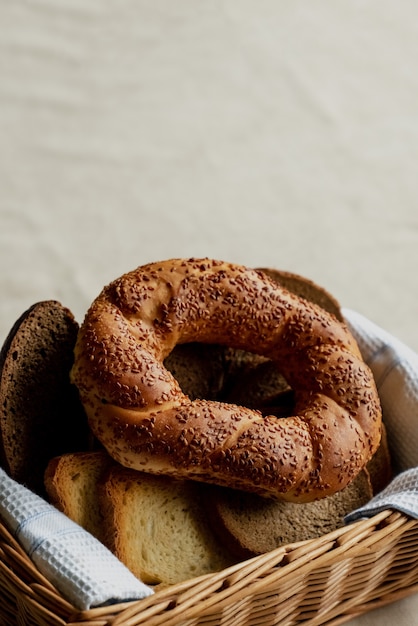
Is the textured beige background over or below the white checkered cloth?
over

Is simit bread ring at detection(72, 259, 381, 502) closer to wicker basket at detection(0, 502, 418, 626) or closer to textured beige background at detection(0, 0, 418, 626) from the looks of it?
wicker basket at detection(0, 502, 418, 626)

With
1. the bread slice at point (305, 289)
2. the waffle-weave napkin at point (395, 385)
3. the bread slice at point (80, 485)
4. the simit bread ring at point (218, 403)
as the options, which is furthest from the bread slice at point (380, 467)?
the bread slice at point (80, 485)

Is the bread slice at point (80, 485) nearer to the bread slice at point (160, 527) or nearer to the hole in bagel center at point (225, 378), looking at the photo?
the bread slice at point (160, 527)

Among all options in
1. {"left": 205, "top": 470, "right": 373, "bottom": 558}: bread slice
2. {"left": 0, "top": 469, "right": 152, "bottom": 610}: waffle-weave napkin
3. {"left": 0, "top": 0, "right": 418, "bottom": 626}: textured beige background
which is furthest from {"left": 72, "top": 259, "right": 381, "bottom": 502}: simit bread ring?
{"left": 0, "top": 0, "right": 418, "bottom": 626}: textured beige background

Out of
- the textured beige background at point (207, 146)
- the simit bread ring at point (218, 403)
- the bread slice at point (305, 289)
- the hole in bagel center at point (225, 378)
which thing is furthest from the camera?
the textured beige background at point (207, 146)

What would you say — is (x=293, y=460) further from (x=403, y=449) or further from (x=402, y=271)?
(x=402, y=271)

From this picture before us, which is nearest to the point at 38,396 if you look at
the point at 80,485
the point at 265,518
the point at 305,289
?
the point at 80,485

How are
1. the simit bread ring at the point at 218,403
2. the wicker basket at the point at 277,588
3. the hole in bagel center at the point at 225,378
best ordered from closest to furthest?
the wicker basket at the point at 277,588, the simit bread ring at the point at 218,403, the hole in bagel center at the point at 225,378
